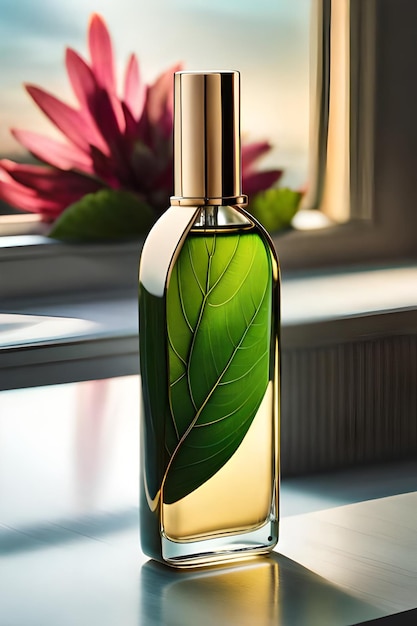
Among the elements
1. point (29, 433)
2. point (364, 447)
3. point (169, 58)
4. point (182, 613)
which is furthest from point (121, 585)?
point (169, 58)

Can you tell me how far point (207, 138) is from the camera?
1.83 feet

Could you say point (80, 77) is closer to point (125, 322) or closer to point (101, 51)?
point (101, 51)

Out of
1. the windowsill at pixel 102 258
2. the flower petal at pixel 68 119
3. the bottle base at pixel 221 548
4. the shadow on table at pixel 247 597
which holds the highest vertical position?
the flower petal at pixel 68 119

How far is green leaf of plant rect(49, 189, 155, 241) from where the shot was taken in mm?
722

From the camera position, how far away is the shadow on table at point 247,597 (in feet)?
1.68

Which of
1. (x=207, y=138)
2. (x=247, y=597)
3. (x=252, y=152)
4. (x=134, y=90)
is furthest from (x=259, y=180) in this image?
(x=247, y=597)

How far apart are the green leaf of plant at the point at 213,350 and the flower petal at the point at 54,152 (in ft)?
0.61

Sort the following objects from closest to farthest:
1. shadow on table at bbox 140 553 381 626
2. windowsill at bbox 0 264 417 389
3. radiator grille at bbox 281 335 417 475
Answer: shadow on table at bbox 140 553 381 626
windowsill at bbox 0 264 417 389
radiator grille at bbox 281 335 417 475

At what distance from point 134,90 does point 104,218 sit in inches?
3.9

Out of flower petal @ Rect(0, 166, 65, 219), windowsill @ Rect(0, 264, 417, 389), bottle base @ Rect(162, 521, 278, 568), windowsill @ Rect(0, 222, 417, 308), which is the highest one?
flower petal @ Rect(0, 166, 65, 219)

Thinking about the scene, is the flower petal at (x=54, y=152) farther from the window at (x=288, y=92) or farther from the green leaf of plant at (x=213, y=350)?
the green leaf of plant at (x=213, y=350)

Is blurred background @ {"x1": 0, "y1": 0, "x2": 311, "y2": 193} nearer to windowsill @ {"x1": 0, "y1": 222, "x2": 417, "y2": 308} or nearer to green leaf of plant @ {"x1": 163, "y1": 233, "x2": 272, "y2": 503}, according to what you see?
windowsill @ {"x1": 0, "y1": 222, "x2": 417, "y2": 308}

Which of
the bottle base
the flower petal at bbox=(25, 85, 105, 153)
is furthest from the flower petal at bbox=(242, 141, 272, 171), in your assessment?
the bottle base

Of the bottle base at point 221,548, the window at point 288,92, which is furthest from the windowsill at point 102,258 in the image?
the bottle base at point 221,548
